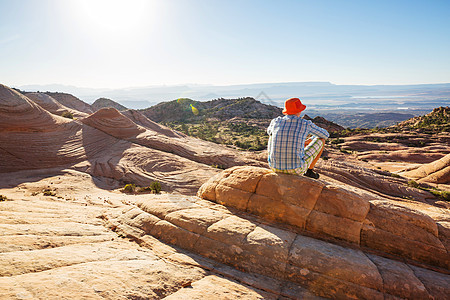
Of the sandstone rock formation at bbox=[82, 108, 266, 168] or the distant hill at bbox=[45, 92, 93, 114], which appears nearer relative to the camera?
the sandstone rock formation at bbox=[82, 108, 266, 168]

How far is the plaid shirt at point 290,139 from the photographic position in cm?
689

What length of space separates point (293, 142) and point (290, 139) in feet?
0.42

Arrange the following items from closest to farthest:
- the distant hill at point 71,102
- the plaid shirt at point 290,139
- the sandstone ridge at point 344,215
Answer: the sandstone ridge at point 344,215, the plaid shirt at point 290,139, the distant hill at point 71,102

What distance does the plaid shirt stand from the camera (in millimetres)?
6891

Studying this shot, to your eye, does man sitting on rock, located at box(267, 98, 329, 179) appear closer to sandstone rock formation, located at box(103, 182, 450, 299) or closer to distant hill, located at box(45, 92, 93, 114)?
sandstone rock formation, located at box(103, 182, 450, 299)

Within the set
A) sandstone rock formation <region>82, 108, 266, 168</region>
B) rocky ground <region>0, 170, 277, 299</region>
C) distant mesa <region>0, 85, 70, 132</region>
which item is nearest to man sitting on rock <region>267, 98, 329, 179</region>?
rocky ground <region>0, 170, 277, 299</region>

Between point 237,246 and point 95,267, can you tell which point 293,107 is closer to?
point 237,246

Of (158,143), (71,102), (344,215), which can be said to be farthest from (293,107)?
(71,102)

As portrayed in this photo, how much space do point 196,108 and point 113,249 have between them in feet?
349

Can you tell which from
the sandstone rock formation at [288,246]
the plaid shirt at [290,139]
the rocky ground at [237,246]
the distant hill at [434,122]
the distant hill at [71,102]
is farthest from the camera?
the distant hill at [71,102]

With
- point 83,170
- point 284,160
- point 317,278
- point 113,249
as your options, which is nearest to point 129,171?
point 83,170

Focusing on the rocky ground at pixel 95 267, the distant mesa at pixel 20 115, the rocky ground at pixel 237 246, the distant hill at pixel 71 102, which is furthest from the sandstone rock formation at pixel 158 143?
the distant hill at pixel 71 102

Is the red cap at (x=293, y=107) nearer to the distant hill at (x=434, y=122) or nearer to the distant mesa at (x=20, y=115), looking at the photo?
the distant mesa at (x=20, y=115)

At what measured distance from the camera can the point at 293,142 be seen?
22.6 ft
